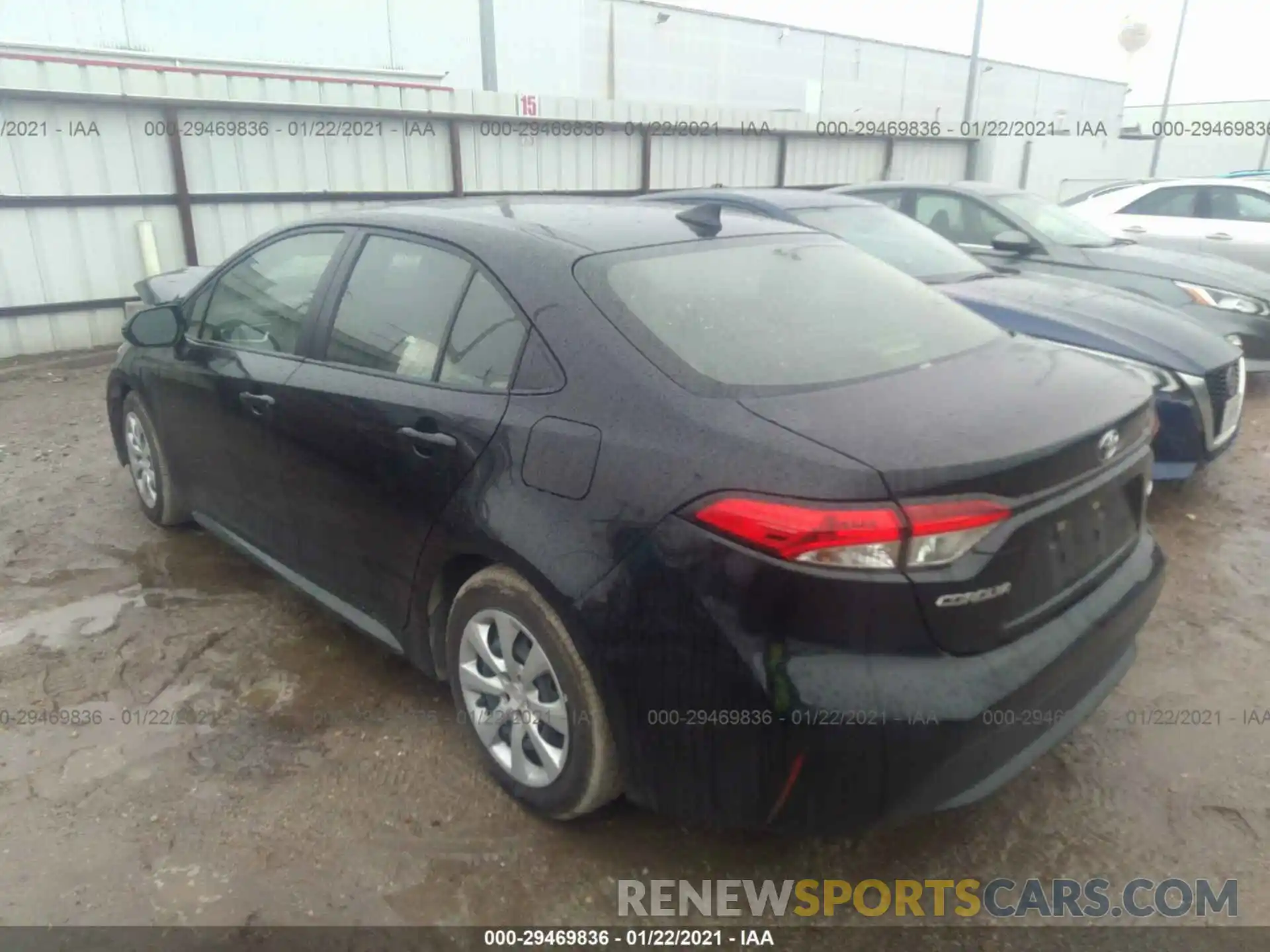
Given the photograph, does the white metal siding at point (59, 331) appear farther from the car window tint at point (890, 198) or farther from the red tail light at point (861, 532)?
the red tail light at point (861, 532)

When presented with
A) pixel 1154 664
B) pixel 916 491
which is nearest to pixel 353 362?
pixel 916 491

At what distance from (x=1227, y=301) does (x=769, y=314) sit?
515 cm

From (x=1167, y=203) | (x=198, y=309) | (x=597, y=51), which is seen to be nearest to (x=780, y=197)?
(x=198, y=309)

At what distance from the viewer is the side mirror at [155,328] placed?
3717mm

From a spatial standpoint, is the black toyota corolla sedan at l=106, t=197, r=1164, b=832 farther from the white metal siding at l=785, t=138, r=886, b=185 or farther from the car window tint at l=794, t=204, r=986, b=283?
the white metal siding at l=785, t=138, r=886, b=185

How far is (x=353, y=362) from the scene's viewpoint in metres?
2.92

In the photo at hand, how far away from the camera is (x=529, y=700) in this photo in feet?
7.99

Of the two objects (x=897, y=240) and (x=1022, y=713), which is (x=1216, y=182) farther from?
(x=1022, y=713)

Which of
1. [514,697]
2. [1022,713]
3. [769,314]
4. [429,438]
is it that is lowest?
[514,697]

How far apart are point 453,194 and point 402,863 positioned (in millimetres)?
9145

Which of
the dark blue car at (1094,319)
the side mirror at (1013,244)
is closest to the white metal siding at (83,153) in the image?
the dark blue car at (1094,319)

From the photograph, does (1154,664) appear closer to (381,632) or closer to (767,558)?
(767,558)

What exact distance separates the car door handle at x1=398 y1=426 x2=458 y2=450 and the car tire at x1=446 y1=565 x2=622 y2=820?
14.4 inches

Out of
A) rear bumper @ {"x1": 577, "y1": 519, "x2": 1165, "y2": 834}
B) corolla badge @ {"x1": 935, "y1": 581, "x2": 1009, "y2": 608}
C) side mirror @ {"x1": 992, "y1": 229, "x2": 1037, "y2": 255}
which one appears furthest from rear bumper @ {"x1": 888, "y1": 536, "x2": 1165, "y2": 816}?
side mirror @ {"x1": 992, "y1": 229, "x2": 1037, "y2": 255}
